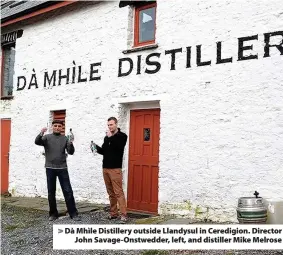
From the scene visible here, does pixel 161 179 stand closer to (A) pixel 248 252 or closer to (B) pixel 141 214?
(B) pixel 141 214

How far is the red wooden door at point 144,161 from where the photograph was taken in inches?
321

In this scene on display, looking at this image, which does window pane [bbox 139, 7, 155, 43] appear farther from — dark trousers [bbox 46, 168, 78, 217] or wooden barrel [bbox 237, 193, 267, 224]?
wooden barrel [bbox 237, 193, 267, 224]

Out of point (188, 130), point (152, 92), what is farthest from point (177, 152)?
point (152, 92)

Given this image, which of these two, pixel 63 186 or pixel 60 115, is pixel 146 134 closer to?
pixel 63 186

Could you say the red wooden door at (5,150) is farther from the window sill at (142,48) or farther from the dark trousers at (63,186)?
the window sill at (142,48)

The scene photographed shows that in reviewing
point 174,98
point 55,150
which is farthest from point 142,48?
point 55,150

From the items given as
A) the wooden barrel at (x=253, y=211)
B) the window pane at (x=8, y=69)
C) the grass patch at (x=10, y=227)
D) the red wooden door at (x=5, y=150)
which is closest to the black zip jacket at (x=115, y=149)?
the grass patch at (x=10, y=227)

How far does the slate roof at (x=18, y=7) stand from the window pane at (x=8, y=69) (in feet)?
3.03

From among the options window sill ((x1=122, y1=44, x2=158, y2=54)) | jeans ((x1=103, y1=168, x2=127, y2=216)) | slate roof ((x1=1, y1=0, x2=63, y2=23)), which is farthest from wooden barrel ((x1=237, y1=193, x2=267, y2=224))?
slate roof ((x1=1, y1=0, x2=63, y2=23))

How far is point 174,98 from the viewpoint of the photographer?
25.2ft

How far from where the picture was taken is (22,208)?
30.0 ft

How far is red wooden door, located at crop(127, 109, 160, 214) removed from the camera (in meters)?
8.16

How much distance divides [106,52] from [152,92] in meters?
1.70

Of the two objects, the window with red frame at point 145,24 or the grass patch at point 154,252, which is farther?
the window with red frame at point 145,24
